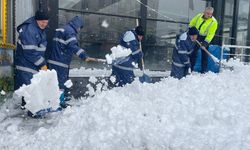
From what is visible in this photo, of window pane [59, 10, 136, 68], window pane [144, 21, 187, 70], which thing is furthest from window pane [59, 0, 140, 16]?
window pane [144, 21, 187, 70]

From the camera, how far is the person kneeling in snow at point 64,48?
7270 millimetres

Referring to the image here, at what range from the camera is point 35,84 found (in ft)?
19.9

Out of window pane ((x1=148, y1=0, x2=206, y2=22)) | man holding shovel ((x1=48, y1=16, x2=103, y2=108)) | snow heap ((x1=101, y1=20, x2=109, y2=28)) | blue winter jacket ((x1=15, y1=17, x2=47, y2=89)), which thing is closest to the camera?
blue winter jacket ((x1=15, y1=17, x2=47, y2=89))

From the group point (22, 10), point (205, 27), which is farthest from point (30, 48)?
point (205, 27)

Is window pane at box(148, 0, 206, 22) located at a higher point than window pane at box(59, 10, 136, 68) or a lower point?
higher

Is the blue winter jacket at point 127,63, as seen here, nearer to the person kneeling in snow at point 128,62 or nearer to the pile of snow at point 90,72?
the person kneeling in snow at point 128,62

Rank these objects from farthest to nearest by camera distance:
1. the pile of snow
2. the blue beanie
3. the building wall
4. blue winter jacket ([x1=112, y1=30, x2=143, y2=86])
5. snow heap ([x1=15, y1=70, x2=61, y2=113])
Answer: the pile of snow < the blue beanie < blue winter jacket ([x1=112, y1=30, x2=143, y2=86]) < the building wall < snow heap ([x1=15, y1=70, x2=61, y2=113])

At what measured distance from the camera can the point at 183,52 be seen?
29.0 feet

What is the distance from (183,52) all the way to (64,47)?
2966mm

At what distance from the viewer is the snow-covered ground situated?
4.64 metres

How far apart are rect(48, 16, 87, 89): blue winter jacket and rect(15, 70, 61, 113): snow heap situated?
3.54 ft

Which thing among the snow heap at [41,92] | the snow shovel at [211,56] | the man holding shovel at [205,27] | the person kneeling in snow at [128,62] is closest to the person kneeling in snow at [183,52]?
the snow shovel at [211,56]

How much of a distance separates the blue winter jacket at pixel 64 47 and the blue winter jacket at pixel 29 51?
62 cm

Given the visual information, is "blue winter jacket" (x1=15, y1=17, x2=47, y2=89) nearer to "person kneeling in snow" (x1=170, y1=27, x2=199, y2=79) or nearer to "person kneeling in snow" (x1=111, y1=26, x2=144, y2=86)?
"person kneeling in snow" (x1=111, y1=26, x2=144, y2=86)
